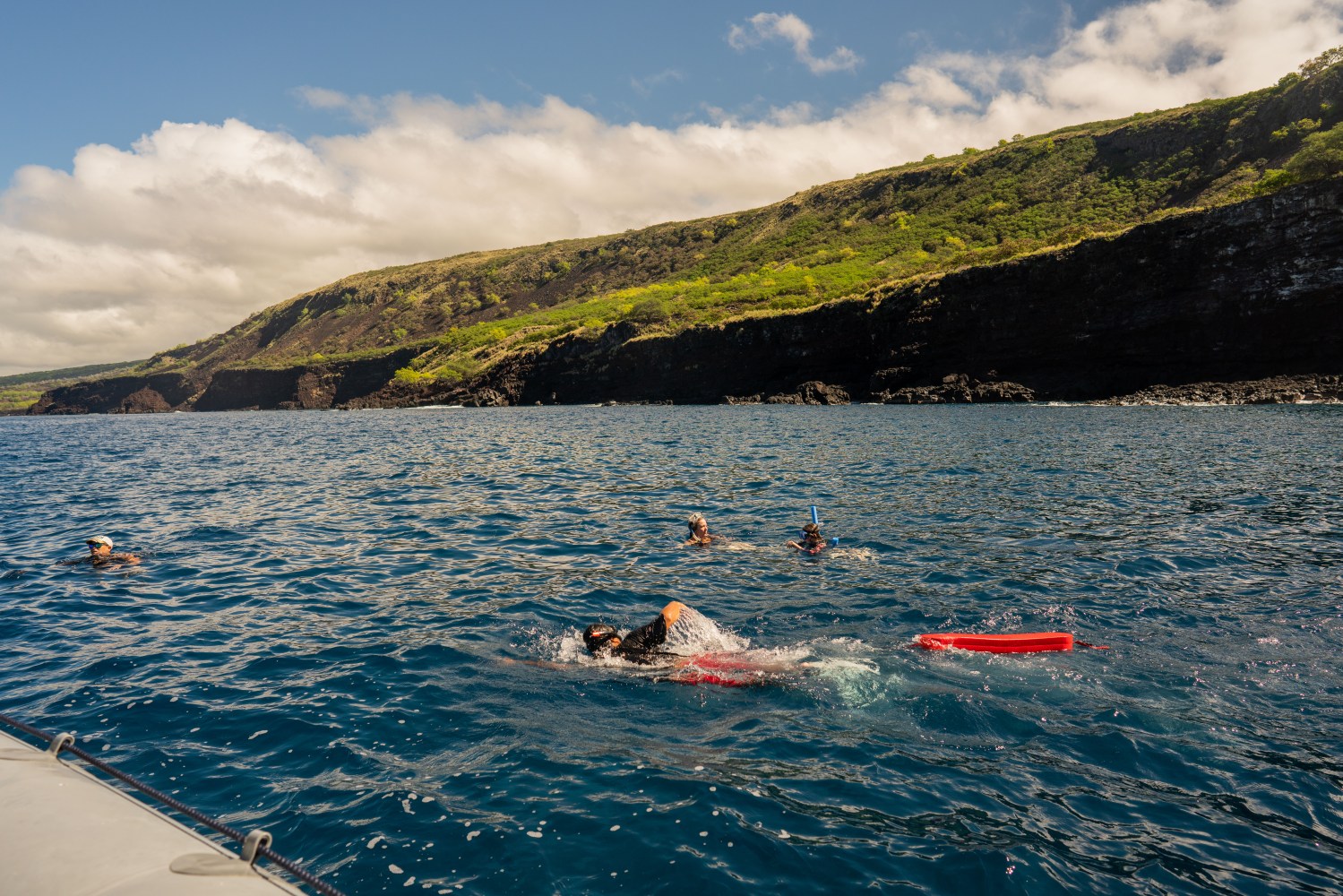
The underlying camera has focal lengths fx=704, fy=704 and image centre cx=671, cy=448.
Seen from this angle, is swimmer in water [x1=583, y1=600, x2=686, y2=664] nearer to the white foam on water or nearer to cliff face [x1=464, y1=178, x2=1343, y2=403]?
the white foam on water

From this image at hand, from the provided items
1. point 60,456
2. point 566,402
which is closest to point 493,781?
point 60,456

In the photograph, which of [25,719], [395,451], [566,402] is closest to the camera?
[25,719]

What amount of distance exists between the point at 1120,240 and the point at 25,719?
68.2 m

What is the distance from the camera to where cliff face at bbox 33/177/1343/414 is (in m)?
48.1

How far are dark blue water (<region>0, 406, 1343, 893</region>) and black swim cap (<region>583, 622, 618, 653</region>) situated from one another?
0.82ft

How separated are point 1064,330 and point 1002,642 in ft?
196

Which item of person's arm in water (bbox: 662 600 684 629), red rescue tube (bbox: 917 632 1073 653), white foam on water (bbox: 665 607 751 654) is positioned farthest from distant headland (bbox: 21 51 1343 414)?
person's arm in water (bbox: 662 600 684 629)

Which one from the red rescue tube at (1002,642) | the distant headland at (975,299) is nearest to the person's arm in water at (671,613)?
the red rescue tube at (1002,642)

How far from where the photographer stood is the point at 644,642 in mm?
9055

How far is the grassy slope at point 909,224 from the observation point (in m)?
83.8

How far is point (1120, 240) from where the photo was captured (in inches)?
2229

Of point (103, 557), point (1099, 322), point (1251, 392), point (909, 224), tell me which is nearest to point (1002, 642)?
point (103, 557)

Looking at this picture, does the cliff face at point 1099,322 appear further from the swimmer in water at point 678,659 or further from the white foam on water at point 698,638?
the swimmer in water at point 678,659

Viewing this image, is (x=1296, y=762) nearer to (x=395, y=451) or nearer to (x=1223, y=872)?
(x=1223, y=872)
